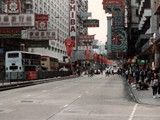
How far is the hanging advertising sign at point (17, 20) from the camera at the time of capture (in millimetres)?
61656

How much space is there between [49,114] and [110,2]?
3192 centimetres

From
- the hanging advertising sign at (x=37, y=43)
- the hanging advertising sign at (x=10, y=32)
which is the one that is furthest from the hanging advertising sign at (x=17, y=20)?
the hanging advertising sign at (x=37, y=43)

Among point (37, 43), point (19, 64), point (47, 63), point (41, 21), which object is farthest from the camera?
point (47, 63)

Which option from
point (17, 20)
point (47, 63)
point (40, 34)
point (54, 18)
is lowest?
point (47, 63)

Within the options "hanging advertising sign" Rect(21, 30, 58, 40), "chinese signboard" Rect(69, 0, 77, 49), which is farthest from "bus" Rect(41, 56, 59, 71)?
"chinese signboard" Rect(69, 0, 77, 49)

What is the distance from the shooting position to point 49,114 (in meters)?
16.4

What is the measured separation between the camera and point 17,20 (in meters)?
62.8

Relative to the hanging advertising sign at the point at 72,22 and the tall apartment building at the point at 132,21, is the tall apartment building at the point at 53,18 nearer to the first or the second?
the hanging advertising sign at the point at 72,22

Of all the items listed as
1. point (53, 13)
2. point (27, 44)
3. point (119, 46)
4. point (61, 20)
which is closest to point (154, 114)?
point (27, 44)

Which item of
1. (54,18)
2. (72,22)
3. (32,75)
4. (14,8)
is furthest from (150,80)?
(72,22)

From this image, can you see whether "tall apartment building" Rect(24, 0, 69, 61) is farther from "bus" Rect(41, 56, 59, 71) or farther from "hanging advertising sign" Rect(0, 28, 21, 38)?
"hanging advertising sign" Rect(0, 28, 21, 38)

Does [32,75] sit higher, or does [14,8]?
[14,8]

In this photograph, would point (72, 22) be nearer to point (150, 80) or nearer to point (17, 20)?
point (17, 20)

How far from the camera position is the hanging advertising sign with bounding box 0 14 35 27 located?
A: 202 feet
